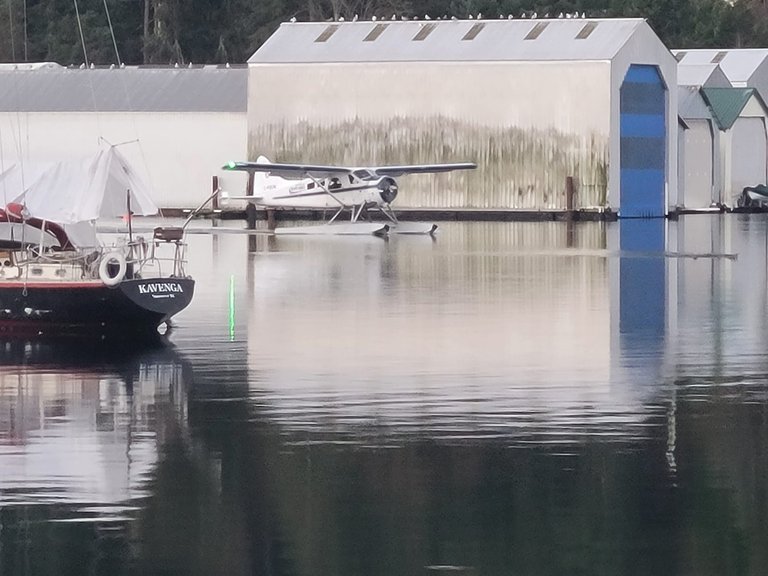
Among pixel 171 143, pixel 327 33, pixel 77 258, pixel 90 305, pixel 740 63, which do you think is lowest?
pixel 90 305

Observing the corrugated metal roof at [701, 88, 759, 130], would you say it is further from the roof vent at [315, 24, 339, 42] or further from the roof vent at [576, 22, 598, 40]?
the roof vent at [315, 24, 339, 42]

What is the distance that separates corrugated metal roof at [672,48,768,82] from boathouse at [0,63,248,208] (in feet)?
68.6

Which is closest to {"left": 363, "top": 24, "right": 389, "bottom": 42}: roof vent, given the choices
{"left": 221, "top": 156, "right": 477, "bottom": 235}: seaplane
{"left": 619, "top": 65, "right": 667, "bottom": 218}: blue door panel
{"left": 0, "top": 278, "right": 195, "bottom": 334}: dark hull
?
{"left": 619, "top": 65, "right": 667, "bottom": 218}: blue door panel

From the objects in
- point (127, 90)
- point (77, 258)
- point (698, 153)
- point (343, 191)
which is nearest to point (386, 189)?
point (343, 191)

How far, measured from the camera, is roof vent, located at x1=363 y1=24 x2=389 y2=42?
61.8 m

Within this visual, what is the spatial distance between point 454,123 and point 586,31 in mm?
5110

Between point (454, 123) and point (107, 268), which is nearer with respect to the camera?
point (107, 268)

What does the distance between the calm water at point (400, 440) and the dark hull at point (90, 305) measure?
1.46 ft

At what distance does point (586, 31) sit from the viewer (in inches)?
2306

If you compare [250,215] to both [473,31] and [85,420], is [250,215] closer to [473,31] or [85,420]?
[473,31]

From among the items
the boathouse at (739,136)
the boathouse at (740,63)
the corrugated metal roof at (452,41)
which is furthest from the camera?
the boathouse at (740,63)

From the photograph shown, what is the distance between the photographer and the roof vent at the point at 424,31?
2405 inches

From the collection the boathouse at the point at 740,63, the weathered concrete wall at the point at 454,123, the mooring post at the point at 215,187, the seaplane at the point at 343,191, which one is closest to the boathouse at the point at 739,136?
the boathouse at the point at 740,63

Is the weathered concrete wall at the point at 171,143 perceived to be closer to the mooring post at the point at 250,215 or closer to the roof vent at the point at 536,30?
the mooring post at the point at 250,215
